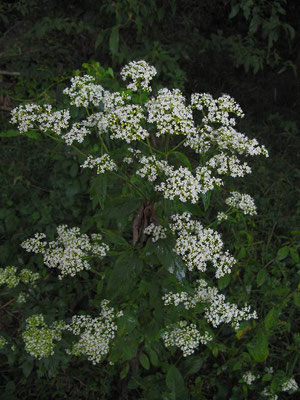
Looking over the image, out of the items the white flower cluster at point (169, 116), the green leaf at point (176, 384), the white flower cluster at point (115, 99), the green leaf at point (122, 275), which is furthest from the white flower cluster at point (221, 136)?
the green leaf at point (176, 384)

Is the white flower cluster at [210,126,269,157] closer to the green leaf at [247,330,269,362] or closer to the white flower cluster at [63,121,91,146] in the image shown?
the white flower cluster at [63,121,91,146]

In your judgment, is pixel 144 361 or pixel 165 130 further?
pixel 144 361

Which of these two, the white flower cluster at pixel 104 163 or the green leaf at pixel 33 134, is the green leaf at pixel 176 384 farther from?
the green leaf at pixel 33 134

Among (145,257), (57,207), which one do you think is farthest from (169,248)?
(57,207)

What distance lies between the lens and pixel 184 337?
240 centimetres

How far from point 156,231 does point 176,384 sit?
1321 mm

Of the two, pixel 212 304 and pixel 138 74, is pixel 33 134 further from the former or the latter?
pixel 212 304

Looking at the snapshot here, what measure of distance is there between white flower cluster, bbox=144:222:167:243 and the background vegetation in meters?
1.09

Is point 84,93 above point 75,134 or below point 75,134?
above

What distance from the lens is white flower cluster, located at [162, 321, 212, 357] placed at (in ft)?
7.81

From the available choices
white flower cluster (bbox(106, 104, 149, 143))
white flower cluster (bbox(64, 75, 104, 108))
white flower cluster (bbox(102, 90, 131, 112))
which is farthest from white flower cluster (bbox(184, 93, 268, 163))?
white flower cluster (bbox(64, 75, 104, 108))

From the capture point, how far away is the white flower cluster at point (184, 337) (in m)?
2.38

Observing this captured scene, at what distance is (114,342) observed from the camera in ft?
8.19

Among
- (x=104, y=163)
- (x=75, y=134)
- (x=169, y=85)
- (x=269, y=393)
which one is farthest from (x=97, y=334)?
(x=169, y=85)
